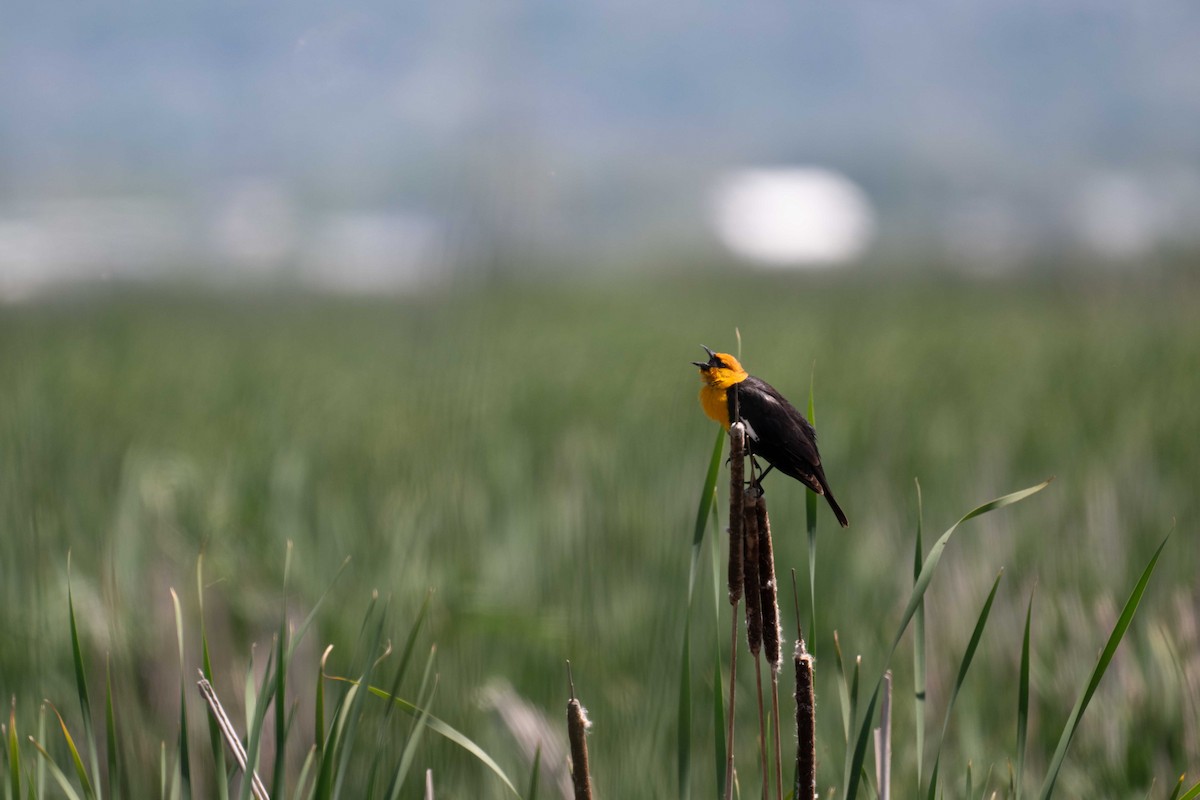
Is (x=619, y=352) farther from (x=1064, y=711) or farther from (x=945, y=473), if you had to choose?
(x=1064, y=711)

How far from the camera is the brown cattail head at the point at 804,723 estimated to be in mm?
397

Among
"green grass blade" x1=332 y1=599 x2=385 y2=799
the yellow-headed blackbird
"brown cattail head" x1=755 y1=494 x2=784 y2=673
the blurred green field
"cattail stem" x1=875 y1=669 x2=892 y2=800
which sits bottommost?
the blurred green field

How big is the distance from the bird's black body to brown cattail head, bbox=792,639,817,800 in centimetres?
10

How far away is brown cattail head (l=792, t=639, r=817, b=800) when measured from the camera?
15.6 inches

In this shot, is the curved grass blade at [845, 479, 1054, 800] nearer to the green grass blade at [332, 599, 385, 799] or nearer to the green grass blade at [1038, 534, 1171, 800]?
the green grass blade at [1038, 534, 1171, 800]

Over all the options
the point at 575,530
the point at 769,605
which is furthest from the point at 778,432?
the point at 575,530

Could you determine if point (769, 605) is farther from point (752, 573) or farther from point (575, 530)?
point (575, 530)

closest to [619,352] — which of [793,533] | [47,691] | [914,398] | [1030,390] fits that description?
[914,398]

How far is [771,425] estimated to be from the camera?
33 centimetres

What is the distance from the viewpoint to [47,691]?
895 millimetres

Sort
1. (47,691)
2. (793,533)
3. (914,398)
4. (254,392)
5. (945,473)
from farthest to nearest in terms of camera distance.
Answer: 1. (254,392)
2. (914,398)
3. (945,473)
4. (793,533)
5. (47,691)

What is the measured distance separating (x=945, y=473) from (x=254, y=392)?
1.45m

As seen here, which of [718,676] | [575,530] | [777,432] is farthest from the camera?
[575,530]

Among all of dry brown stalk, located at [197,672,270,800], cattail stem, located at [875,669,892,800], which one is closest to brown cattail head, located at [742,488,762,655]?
cattail stem, located at [875,669,892,800]
